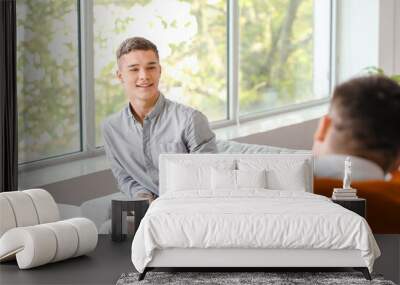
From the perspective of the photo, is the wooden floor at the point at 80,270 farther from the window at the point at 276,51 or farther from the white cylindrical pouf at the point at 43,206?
the window at the point at 276,51

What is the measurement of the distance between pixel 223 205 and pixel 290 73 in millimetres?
1779

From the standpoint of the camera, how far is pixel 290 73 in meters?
5.18

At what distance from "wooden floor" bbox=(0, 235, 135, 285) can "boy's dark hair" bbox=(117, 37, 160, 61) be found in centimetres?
139

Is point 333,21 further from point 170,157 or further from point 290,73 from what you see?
point 170,157

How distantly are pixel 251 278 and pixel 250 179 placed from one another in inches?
35.3

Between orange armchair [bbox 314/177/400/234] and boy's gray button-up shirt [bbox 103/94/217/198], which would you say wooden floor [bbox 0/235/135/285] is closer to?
boy's gray button-up shirt [bbox 103/94/217/198]

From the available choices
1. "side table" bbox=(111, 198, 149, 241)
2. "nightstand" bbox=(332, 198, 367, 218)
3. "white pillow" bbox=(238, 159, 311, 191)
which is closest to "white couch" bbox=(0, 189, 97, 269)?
"side table" bbox=(111, 198, 149, 241)

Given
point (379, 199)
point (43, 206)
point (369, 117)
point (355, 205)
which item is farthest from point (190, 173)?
point (369, 117)

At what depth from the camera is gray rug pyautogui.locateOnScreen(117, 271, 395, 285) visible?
3.44 meters

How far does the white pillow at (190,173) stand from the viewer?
4.34m

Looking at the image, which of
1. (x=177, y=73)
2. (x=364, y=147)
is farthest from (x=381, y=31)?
(x=364, y=147)

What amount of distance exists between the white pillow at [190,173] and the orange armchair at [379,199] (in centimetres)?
80

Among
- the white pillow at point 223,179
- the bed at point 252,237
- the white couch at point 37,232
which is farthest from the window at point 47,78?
the bed at point 252,237

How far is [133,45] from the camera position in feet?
16.4
